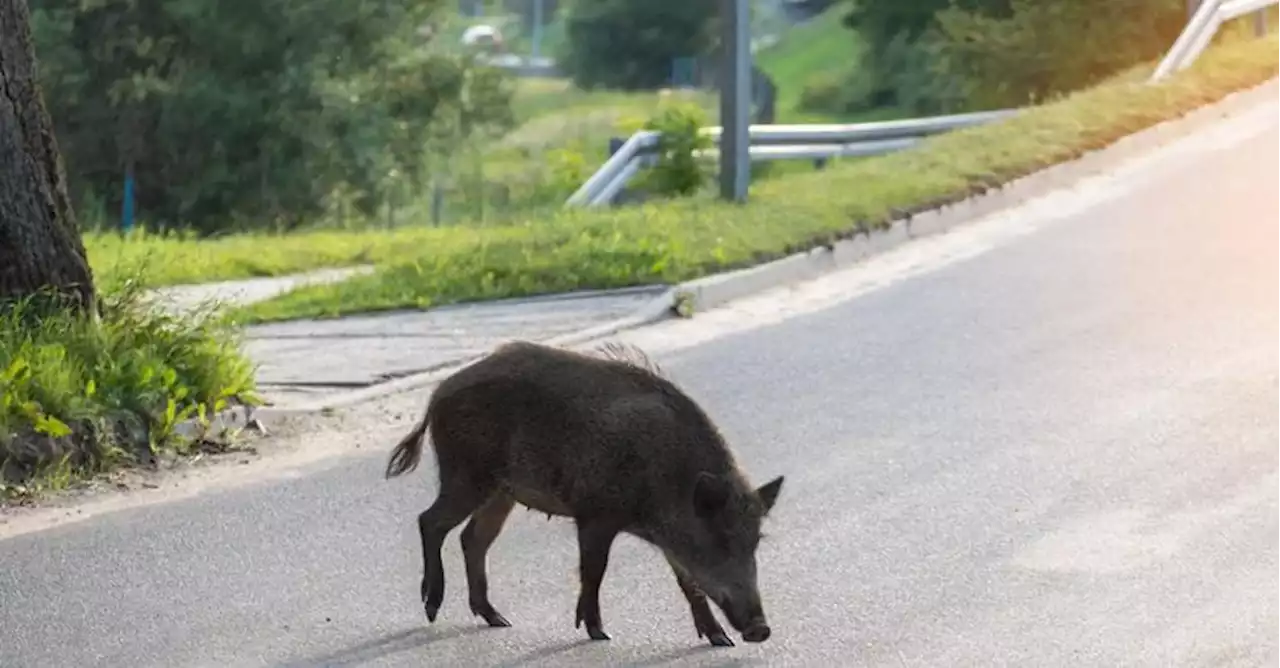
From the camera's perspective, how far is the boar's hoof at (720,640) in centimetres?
709

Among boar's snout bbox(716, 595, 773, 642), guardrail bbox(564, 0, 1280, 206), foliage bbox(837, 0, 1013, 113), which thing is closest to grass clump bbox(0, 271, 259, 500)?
boar's snout bbox(716, 595, 773, 642)

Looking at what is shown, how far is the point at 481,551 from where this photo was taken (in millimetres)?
7426

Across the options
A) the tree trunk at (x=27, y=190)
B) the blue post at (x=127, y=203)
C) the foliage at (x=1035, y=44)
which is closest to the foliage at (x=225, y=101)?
the blue post at (x=127, y=203)

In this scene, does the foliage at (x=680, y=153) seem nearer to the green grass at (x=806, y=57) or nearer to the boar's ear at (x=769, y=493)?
the boar's ear at (x=769, y=493)

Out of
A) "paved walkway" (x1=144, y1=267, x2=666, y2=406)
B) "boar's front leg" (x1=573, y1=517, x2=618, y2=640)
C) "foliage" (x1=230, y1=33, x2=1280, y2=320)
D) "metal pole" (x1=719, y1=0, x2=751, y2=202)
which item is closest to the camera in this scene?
"boar's front leg" (x1=573, y1=517, x2=618, y2=640)

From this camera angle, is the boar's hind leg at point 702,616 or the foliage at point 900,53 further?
the foliage at point 900,53

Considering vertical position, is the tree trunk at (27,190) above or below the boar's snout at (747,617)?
above

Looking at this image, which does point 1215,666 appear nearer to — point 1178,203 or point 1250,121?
point 1178,203

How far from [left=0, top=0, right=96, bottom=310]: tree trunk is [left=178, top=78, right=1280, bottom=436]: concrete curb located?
1.06 m

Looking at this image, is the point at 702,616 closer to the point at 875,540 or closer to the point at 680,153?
the point at 875,540

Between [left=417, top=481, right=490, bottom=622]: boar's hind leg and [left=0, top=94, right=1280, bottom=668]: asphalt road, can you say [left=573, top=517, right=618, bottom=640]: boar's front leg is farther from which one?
[left=417, top=481, right=490, bottom=622]: boar's hind leg

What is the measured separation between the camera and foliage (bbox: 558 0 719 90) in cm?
5381

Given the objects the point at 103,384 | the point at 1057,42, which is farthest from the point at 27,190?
the point at 1057,42

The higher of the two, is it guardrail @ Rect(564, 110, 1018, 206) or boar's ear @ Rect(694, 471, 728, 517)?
boar's ear @ Rect(694, 471, 728, 517)
